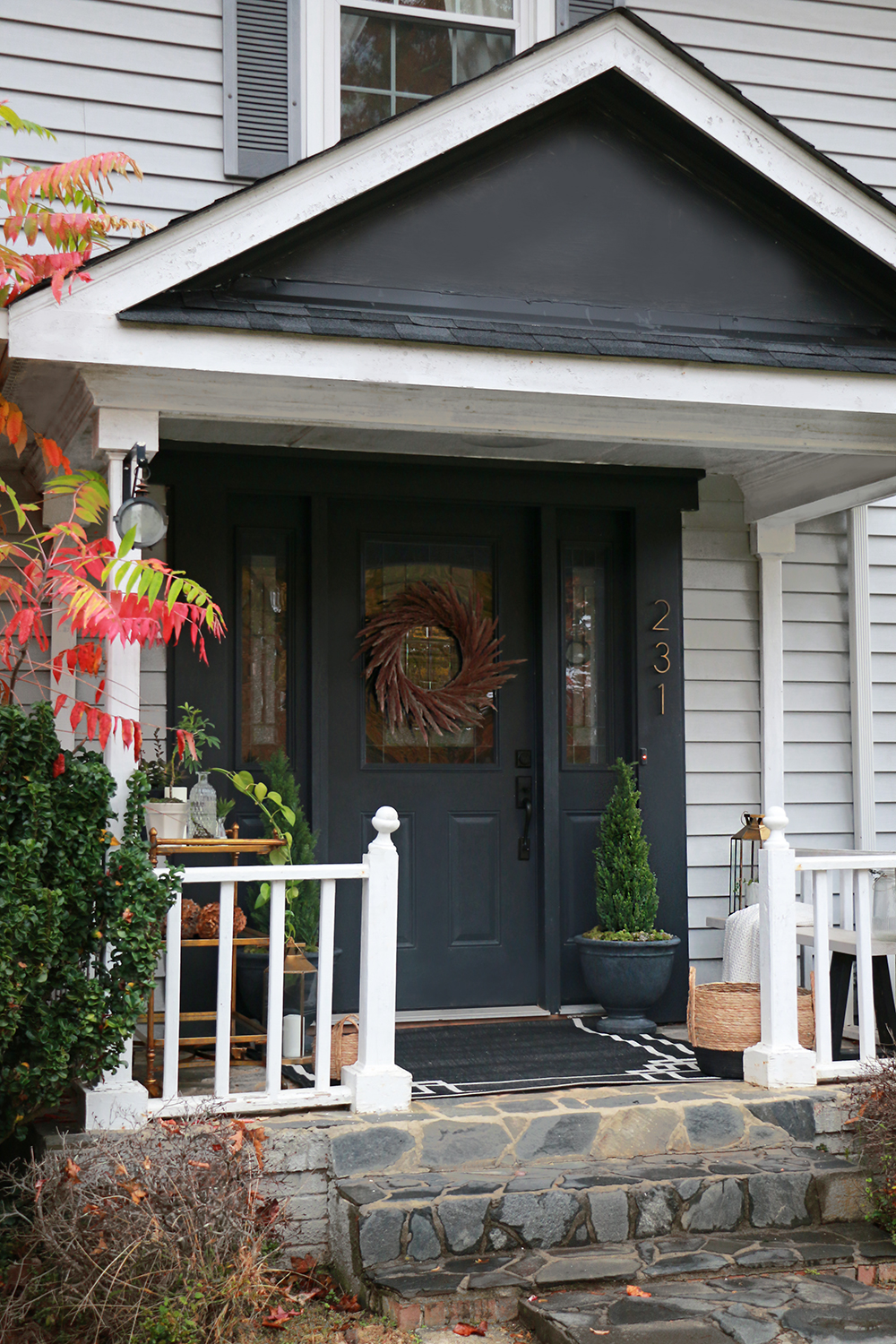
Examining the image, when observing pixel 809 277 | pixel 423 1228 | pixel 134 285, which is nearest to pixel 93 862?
pixel 423 1228

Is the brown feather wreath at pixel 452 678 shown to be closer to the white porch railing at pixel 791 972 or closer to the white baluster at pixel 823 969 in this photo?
the white porch railing at pixel 791 972

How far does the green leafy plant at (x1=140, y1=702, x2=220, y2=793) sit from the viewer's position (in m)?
A: 4.41

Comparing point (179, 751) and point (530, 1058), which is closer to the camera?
point (179, 751)

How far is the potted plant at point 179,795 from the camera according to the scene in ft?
13.9

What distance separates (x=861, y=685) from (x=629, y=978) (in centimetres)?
197

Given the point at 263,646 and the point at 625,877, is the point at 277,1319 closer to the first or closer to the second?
the point at 625,877

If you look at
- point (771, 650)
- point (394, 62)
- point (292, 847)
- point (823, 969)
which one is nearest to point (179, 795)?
point (292, 847)

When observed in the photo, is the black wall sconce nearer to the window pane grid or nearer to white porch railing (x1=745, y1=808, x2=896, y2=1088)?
white porch railing (x1=745, y1=808, x2=896, y2=1088)

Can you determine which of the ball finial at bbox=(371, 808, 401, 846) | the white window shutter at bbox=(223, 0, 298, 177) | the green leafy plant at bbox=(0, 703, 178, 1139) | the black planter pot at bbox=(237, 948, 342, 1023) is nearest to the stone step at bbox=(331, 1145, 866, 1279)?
the green leafy plant at bbox=(0, 703, 178, 1139)

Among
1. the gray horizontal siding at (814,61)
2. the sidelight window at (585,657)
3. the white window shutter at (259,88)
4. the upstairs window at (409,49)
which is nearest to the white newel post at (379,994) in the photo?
the sidelight window at (585,657)

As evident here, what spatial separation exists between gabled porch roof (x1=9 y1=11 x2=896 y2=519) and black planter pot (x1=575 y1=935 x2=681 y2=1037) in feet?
7.11

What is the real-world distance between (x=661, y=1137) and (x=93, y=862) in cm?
204

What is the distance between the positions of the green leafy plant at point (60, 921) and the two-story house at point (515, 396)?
1.75 ft

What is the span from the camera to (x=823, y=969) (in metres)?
4.50
